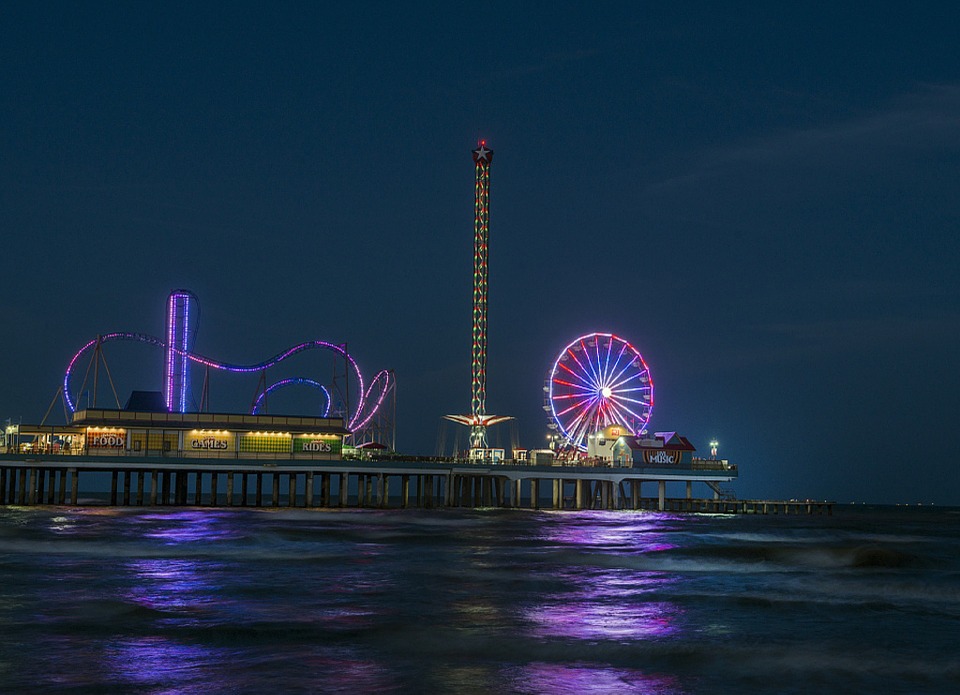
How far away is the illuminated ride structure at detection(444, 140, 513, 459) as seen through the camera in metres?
101

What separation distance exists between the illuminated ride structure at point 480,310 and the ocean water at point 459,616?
149ft

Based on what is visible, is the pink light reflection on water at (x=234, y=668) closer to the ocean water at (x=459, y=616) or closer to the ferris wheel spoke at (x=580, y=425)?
the ocean water at (x=459, y=616)

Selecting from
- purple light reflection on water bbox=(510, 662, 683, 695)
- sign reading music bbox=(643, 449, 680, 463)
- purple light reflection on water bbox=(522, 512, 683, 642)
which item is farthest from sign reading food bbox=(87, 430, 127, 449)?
purple light reflection on water bbox=(510, 662, 683, 695)

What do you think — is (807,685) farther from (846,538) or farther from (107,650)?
(846,538)

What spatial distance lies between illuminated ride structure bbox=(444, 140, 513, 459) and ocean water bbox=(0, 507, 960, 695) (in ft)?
149

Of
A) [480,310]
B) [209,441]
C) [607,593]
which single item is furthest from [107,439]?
[607,593]

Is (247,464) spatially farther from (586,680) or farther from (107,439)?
(586,680)

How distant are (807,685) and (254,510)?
70.3 metres

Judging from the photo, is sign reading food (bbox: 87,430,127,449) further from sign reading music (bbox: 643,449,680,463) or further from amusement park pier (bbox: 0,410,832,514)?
sign reading music (bbox: 643,449,680,463)

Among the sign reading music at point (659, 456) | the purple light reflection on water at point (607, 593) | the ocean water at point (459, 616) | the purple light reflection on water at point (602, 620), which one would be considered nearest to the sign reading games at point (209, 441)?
the ocean water at point (459, 616)

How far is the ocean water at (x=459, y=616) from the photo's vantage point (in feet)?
67.8

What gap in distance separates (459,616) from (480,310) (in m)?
76.3

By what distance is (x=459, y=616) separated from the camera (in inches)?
1107

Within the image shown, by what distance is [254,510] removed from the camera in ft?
285
